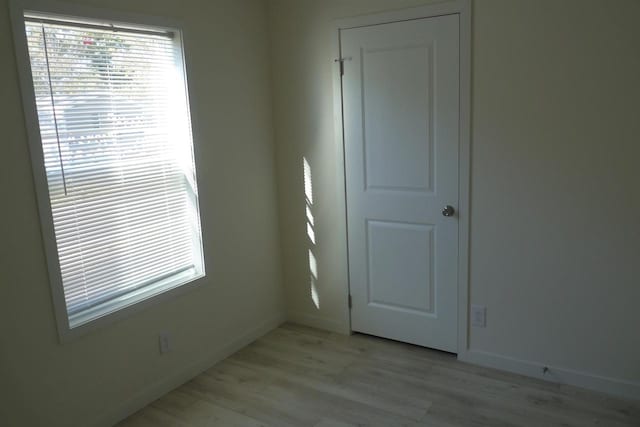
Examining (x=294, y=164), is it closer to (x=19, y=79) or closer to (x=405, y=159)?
(x=405, y=159)

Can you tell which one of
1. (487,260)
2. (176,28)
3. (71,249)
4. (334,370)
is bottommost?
(334,370)

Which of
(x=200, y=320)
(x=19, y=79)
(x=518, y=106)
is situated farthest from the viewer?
(x=200, y=320)

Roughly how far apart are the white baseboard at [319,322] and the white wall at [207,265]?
12 centimetres

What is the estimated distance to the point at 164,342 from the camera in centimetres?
300

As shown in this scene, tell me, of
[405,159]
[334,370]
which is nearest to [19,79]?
[405,159]

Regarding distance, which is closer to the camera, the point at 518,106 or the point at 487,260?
the point at 518,106

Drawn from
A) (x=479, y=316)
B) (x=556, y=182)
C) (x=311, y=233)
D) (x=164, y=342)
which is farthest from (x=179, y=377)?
(x=556, y=182)

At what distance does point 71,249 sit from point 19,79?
0.81 meters

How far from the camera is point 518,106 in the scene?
2797 millimetres

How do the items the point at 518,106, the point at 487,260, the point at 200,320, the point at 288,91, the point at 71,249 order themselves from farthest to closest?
1. the point at 288,91
2. the point at 200,320
3. the point at 487,260
4. the point at 518,106
5. the point at 71,249

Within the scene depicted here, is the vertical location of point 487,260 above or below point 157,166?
below

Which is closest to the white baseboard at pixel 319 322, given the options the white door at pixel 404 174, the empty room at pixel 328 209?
the empty room at pixel 328 209

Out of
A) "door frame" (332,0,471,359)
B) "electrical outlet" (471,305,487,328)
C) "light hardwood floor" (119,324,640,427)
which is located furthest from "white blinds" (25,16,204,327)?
"electrical outlet" (471,305,487,328)

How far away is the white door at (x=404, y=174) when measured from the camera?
9.94 feet
